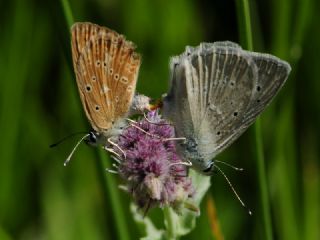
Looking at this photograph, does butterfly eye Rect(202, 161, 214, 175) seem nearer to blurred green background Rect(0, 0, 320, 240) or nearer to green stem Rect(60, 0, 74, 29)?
blurred green background Rect(0, 0, 320, 240)

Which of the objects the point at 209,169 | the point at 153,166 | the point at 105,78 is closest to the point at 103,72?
the point at 105,78

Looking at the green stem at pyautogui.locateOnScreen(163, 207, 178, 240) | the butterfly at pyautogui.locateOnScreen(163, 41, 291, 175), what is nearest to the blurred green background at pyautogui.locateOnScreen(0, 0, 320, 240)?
the green stem at pyautogui.locateOnScreen(163, 207, 178, 240)

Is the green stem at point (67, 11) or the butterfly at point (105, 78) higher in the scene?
the green stem at point (67, 11)

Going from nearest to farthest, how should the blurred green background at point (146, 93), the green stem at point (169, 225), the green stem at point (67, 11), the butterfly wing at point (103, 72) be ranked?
1. the green stem at point (67, 11)
2. the butterfly wing at point (103, 72)
3. the green stem at point (169, 225)
4. the blurred green background at point (146, 93)

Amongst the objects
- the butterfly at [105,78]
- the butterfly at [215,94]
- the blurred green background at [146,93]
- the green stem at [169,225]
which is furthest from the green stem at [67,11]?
the green stem at [169,225]

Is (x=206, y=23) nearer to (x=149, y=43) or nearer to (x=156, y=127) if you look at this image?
(x=149, y=43)

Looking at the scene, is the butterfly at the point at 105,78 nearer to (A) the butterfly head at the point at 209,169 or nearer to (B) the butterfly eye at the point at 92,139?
(B) the butterfly eye at the point at 92,139
